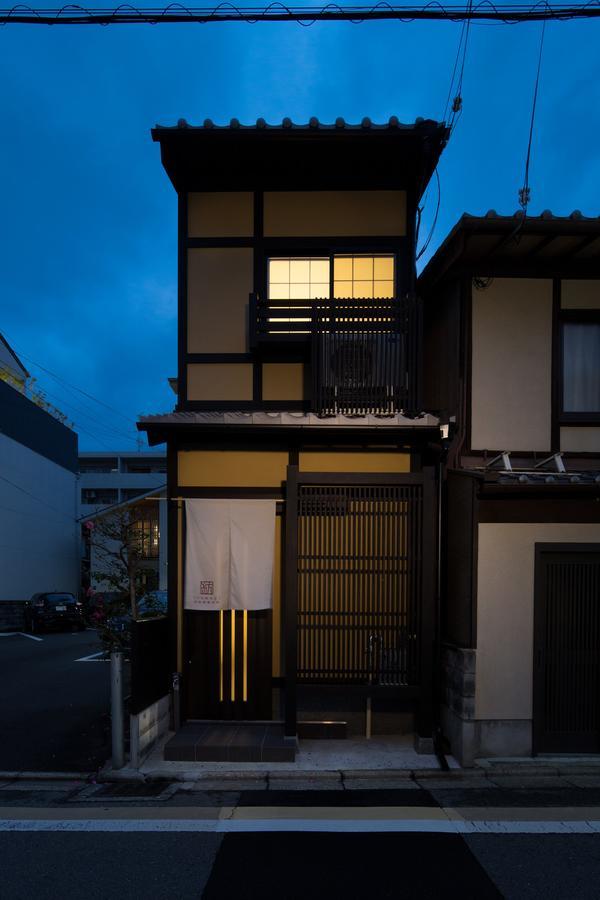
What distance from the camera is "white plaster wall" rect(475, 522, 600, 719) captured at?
19.8 ft

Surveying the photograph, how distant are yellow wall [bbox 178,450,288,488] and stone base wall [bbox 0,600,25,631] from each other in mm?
18902

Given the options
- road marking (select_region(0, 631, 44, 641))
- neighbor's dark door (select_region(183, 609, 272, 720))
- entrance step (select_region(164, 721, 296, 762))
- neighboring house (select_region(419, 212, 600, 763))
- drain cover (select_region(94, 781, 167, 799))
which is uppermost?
neighboring house (select_region(419, 212, 600, 763))

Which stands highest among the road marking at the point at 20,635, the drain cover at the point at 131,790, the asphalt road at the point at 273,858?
the asphalt road at the point at 273,858

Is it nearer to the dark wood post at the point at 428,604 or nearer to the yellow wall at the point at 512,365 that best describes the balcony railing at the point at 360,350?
the yellow wall at the point at 512,365

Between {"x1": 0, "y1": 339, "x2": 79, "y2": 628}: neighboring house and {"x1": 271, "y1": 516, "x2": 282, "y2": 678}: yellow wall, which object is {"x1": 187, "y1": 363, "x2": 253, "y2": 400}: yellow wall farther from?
{"x1": 0, "y1": 339, "x2": 79, "y2": 628}: neighboring house

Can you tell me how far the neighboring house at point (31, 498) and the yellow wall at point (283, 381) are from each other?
737 inches

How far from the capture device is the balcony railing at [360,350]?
22.4 feet

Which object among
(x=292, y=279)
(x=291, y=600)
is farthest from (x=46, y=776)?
(x=292, y=279)

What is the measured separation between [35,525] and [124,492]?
42.0 feet

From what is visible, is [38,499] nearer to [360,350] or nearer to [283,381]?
[283,381]

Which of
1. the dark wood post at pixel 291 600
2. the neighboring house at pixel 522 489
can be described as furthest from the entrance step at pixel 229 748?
the neighboring house at pixel 522 489

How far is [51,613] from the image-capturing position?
68.3 feet

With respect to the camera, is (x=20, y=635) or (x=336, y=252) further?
(x=20, y=635)

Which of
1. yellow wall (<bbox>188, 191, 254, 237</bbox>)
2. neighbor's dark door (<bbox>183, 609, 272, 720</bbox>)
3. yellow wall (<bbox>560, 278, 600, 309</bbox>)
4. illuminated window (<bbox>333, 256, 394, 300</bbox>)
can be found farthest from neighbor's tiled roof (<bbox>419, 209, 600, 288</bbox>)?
neighbor's dark door (<bbox>183, 609, 272, 720</bbox>)
